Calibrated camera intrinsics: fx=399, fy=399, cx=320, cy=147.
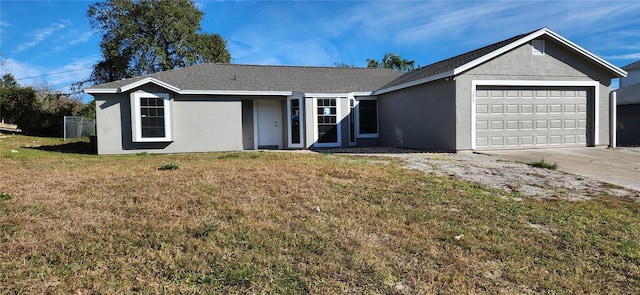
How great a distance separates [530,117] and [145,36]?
27154mm

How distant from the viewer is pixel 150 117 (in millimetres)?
13688

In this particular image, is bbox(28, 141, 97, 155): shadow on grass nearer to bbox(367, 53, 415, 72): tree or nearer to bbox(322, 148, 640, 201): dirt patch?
bbox(322, 148, 640, 201): dirt patch

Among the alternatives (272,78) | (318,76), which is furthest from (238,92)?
(318,76)

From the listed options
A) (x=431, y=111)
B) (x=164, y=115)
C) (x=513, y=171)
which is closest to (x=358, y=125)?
(x=431, y=111)

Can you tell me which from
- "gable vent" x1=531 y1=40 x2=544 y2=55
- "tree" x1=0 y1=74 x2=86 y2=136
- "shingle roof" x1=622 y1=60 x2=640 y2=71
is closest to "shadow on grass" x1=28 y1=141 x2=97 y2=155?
"tree" x1=0 y1=74 x2=86 y2=136

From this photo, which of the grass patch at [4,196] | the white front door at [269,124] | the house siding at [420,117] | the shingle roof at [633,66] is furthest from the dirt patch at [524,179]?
the shingle roof at [633,66]

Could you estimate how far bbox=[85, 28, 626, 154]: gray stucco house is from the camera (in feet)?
41.0

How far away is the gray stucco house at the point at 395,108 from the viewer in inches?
492

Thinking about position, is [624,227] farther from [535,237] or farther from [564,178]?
[564,178]

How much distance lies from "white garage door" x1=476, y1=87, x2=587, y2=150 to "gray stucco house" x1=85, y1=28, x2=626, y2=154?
3 centimetres

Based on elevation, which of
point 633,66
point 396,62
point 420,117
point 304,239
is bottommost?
point 304,239

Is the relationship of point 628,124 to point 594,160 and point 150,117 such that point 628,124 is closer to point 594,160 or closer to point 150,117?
point 594,160

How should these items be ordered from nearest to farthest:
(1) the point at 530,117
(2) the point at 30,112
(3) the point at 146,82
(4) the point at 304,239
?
(4) the point at 304,239 < (1) the point at 530,117 < (3) the point at 146,82 < (2) the point at 30,112

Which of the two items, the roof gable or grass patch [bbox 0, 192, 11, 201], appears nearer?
grass patch [bbox 0, 192, 11, 201]
